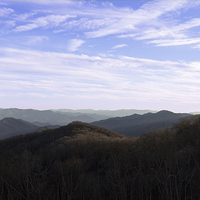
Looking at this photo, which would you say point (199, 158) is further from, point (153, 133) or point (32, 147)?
point (32, 147)

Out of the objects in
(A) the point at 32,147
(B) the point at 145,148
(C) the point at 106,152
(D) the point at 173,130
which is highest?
(D) the point at 173,130

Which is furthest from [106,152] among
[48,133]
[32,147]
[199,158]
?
[48,133]

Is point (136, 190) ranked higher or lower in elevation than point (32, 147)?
higher

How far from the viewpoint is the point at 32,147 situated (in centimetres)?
7594

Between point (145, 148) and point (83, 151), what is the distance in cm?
1790

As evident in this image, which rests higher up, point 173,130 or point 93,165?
point 173,130

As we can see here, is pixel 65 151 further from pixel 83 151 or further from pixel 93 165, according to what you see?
pixel 93 165

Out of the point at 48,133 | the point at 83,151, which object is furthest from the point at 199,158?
the point at 48,133

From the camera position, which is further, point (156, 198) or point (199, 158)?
point (199, 158)

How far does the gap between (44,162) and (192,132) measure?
33.7 meters

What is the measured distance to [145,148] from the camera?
111 ft

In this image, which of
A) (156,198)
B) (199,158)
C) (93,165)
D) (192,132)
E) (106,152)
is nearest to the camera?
(156,198)

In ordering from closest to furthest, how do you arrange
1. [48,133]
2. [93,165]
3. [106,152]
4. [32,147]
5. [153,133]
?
[153,133], [93,165], [106,152], [32,147], [48,133]

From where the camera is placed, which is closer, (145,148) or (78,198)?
(78,198)
